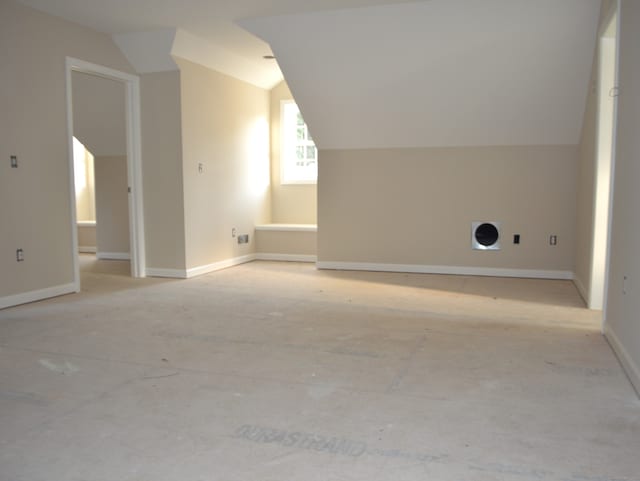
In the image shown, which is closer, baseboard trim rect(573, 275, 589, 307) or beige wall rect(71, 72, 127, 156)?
baseboard trim rect(573, 275, 589, 307)

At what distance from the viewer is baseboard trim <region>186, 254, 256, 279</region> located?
5.80 meters

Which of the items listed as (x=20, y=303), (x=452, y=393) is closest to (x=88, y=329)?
(x=20, y=303)

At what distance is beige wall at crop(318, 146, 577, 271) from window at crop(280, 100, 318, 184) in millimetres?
1299

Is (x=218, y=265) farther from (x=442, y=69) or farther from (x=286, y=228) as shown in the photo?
(x=442, y=69)

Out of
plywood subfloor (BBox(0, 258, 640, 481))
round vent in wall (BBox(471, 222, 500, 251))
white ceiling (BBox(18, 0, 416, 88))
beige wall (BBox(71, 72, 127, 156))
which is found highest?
white ceiling (BBox(18, 0, 416, 88))

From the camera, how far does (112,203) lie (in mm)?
7180

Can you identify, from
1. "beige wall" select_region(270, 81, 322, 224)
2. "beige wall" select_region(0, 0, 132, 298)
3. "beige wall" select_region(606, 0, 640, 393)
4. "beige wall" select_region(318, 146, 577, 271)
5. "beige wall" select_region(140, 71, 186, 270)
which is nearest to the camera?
"beige wall" select_region(606, 0, 640, 393)

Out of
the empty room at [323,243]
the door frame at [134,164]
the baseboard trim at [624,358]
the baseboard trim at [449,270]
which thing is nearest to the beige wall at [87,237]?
A: the empty room at [323,243]

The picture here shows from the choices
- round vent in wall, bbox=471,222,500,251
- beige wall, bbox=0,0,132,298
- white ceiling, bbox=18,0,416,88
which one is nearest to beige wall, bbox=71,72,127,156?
white ceiling, bbox=18,0,416,88

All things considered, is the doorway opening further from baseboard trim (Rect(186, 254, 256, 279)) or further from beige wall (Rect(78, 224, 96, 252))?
beige wall (Rect(78, 224, 96, 252))

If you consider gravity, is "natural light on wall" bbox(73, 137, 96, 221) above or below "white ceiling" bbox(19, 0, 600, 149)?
below

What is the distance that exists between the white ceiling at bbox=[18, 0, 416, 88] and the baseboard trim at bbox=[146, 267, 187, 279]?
210 cm

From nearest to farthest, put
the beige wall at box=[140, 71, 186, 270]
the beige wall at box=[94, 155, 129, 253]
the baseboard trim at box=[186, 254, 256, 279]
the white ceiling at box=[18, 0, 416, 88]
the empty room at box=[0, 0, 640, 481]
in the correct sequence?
the empty room at box=[0, 0, 640, 481] < the white ceiling at box=[18, 0, 416, 88] < the beige wall at box=[140, 71, 186, 270] < the baseboard trim at box=[186, 254, 256, 279] < the beige wall at box=[94, 155, 129, 253]

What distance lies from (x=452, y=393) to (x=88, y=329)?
250cm
